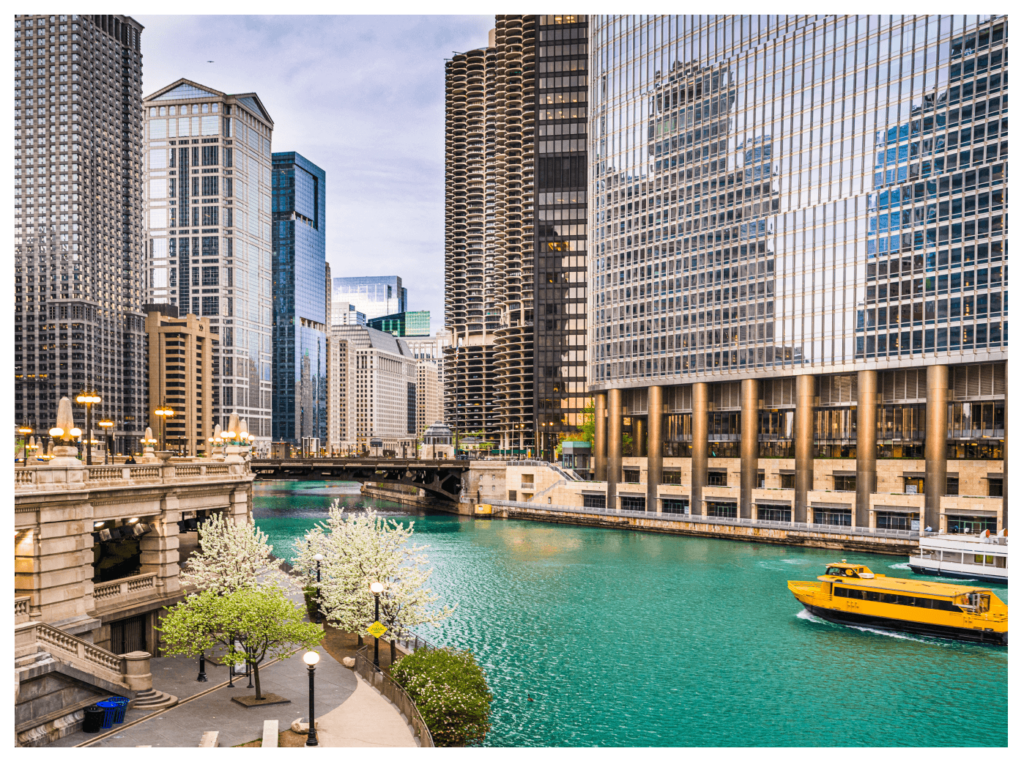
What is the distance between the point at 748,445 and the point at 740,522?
40.1 feet

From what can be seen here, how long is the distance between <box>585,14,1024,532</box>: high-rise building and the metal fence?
2884 mm

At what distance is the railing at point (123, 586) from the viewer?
34125mm

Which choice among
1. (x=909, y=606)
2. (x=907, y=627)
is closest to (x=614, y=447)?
(x=907, y=627)

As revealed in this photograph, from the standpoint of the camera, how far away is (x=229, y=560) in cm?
3869

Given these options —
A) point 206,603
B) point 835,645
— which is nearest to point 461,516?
point 835,645

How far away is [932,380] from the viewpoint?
8919 cm

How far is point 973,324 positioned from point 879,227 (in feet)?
59.1

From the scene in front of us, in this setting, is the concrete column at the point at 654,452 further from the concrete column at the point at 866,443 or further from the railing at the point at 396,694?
the railing at the point at 396,694

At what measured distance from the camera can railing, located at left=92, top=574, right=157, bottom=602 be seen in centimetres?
3412

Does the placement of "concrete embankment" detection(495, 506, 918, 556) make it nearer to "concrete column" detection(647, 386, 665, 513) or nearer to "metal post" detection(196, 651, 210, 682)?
"concrete column" detection(647, 386, 665, 513)

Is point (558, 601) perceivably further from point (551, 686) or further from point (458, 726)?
point (458, 726)

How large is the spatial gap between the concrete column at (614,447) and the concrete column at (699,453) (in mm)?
14086
